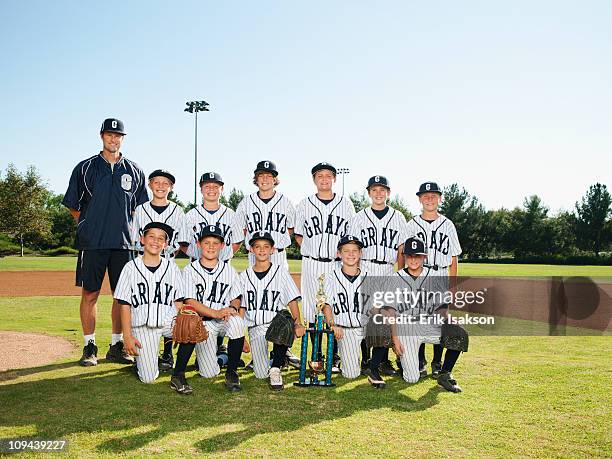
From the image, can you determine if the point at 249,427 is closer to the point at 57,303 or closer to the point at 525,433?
the point at 525,433

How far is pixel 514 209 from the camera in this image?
6125 centimetres

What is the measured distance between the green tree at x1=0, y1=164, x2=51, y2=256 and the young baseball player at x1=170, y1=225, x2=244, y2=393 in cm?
4771

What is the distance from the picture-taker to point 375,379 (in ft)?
14.6

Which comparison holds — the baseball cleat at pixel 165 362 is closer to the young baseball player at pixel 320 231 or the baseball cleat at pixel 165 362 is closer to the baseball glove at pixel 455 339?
the young baseball player at pixel 320 231

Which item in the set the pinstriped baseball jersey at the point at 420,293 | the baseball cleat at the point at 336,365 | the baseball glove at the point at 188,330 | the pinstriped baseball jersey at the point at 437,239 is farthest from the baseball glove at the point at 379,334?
the baseball glove at the point at 188,330

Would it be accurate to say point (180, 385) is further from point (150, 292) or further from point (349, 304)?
point (349, 304)

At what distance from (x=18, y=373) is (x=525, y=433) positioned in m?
4.16

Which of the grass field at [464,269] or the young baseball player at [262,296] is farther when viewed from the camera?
the grass field at [464,269]

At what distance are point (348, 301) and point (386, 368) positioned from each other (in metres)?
0.78

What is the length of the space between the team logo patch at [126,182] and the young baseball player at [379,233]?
2342 mm

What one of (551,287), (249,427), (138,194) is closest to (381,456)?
(249,427)

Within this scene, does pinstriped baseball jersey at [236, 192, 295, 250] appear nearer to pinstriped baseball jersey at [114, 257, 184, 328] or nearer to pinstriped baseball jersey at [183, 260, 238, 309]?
pinstriped baseball jersey at [183, 260, 238, 309]

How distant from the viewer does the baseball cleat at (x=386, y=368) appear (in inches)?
195

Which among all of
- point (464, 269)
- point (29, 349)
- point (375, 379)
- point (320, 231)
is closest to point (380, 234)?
point (320, 231)
